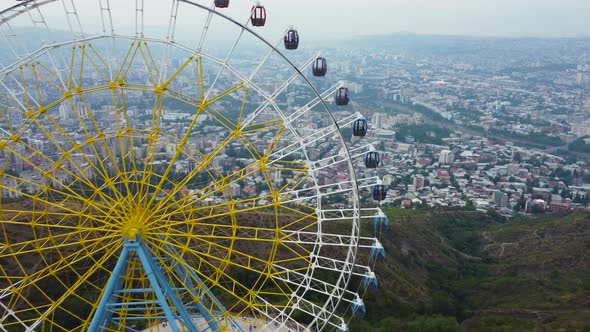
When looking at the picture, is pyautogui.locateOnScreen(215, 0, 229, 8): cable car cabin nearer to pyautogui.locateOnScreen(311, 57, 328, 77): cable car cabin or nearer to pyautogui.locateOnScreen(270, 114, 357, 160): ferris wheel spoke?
pyautogui.locateOnScreen(311, 57, 328, 77): cable car cabin

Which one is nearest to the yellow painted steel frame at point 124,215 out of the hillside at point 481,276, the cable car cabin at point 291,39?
the cable car cabin at point 291,39

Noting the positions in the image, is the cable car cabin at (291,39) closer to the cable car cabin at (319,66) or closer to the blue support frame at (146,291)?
the cable car cabin at (319,66)

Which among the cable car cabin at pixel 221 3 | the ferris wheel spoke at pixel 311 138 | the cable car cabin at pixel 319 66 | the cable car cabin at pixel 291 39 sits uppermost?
the cable car cabin at pixel 221 3

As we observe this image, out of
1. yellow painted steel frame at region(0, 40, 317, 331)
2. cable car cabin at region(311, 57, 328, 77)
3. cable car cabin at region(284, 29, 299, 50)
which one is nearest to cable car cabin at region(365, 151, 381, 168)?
yellow painted steel frame at region(0, 40, 317, 331)

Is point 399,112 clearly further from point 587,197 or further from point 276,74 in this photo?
point 587,197

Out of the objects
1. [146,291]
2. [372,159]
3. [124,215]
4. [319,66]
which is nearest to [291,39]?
[319,66]
